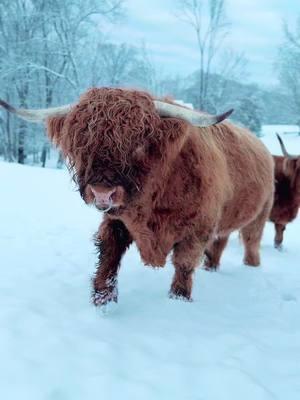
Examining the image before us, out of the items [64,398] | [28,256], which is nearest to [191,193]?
[64,398]

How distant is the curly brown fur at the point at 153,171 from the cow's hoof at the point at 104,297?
0.15 metres

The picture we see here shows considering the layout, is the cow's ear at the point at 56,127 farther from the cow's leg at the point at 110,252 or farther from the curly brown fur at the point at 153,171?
the cow's leg at the point at 110,252

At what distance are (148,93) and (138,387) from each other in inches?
63.0

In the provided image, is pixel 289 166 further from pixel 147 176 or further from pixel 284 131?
pixel 284 131

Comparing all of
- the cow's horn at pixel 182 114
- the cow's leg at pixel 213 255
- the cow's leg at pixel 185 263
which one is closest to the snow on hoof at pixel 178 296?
the cow's leg at pixel 185 263

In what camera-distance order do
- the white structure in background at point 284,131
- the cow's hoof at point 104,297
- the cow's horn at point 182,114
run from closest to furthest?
the cow's horn at point 182,114
the cow's hoof at point 104,297
the white structure in background at point 284,131

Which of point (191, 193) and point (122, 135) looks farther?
point (191, 193)

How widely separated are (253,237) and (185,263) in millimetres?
1931

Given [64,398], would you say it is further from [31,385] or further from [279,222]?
[279,222]

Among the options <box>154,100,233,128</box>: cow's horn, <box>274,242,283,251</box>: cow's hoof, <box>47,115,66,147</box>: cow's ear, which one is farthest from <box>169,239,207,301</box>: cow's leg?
<box>274,242,283,251</box>: cow's hoof

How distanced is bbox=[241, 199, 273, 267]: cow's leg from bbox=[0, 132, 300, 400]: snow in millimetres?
250

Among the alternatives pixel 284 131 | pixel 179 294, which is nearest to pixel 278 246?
pixel 179 294

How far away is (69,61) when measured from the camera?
71.1ft

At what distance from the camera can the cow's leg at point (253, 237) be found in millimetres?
4758
